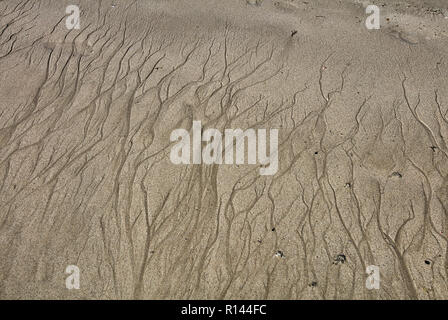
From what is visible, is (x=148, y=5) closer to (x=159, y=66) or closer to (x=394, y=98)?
(x=159, y=66)

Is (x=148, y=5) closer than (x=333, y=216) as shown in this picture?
No

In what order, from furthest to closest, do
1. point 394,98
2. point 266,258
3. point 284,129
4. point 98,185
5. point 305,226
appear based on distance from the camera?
1. point 394,98
2. point 284,129
3. point 98,185
4. point 305,226
5. point 266,258

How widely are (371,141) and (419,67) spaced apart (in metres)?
3.41

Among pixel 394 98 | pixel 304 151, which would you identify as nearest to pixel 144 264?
pixel 304 151

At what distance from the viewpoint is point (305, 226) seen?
6.17 meters

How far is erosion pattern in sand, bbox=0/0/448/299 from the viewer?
18.5 feet

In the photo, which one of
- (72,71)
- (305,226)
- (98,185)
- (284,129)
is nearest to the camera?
(305,226)

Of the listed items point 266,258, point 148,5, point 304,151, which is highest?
point 148,5

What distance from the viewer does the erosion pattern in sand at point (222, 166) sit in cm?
563

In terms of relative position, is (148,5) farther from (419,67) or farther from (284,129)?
(419,67)

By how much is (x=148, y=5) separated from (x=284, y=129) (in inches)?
277

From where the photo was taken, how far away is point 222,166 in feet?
23.0

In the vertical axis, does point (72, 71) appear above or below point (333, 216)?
above

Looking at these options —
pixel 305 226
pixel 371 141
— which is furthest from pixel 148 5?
pixel 305 226
